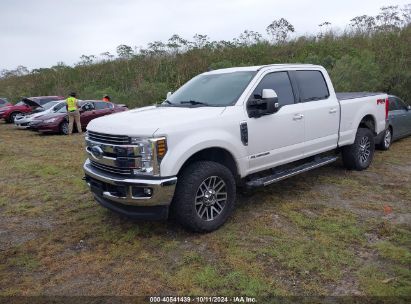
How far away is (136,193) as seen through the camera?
13.9ft

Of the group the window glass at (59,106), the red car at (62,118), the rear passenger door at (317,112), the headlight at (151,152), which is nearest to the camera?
the headlight at (151,152)

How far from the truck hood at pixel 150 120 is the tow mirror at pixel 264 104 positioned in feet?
1.36

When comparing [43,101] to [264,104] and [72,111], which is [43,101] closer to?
[72,111]

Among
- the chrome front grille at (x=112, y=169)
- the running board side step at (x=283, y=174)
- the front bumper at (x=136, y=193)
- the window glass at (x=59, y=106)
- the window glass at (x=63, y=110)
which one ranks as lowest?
the running board side step at (x=283, y=174)

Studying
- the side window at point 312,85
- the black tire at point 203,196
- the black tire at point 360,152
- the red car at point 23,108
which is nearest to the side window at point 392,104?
the black tire at point 360,152

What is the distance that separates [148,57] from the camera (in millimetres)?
28281

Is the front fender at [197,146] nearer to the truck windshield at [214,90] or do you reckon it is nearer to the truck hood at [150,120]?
the truck hood at [150,120]

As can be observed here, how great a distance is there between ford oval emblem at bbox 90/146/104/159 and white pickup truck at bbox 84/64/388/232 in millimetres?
13

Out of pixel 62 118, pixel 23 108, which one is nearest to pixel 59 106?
pixel 62 118

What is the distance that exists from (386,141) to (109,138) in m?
7.64

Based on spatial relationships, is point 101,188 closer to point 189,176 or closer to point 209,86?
point 189,176

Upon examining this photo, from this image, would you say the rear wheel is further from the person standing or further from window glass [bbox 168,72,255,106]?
the person standing

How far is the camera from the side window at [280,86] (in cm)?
547

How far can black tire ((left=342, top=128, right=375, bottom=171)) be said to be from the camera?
7.11m
